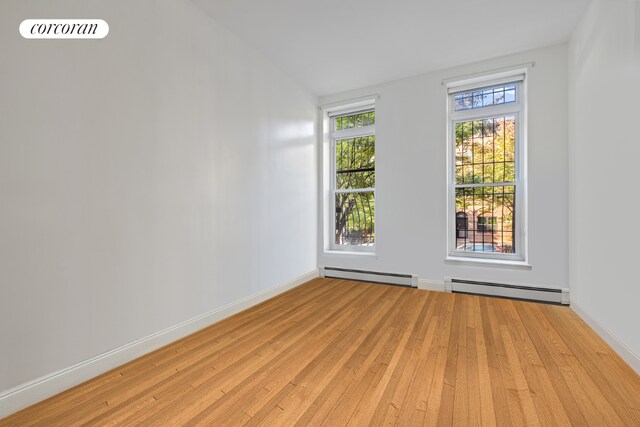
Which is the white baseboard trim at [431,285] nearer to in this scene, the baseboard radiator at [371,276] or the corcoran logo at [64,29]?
the baseboard radiator at [371,276]

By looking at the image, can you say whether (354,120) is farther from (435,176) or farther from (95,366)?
(95,366)

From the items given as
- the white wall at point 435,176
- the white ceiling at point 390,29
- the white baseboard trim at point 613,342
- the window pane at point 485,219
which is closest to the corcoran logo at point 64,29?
the white ceiling at point 390,29

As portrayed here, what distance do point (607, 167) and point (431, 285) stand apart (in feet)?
7.04

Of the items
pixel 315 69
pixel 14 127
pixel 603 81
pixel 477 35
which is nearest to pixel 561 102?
pixel 603 81

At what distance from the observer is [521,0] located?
2395 mm

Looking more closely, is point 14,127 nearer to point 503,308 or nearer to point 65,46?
point 65,46

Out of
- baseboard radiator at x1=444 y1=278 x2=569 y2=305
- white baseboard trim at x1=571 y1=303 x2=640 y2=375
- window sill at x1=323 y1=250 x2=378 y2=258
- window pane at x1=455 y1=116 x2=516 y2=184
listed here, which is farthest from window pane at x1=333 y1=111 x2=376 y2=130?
white baseboard trim at x1=571 y1=303 x2=640 y2=375

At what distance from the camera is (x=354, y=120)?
4.43m

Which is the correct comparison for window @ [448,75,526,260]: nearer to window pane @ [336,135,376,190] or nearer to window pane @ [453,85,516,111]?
window pane @ [453,85,516,111]

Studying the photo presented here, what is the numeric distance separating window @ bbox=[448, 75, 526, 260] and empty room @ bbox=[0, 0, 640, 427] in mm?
26

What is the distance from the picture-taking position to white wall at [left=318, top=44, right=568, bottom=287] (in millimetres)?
3018

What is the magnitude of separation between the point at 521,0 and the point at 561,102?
4.17 ft

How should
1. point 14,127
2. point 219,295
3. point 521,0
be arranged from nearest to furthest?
point 14,127, point 521,0, point 219,295

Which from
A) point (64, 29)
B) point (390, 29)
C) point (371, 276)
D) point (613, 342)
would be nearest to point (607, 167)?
point (613, 342)
